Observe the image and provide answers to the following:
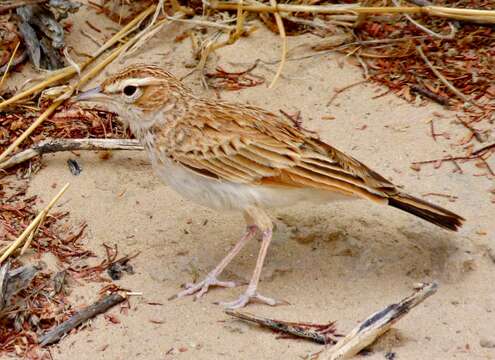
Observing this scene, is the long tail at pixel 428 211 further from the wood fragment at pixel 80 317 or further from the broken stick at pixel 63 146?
the broken stick at pixel 63 146

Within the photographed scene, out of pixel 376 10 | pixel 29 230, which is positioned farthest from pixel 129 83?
pixel 376 10

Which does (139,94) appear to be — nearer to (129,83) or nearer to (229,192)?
(129,83)

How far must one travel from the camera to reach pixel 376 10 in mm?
6855

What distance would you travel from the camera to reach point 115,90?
565 cm

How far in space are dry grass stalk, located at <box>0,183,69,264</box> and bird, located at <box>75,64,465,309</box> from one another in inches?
33.5

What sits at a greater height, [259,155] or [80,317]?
[259,155]

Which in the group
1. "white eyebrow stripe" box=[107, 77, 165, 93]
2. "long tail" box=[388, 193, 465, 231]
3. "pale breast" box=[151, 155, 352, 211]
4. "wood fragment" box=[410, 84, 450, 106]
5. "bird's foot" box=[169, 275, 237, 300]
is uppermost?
"white eyebrow stripe" box=[107, 77, 165, 93]

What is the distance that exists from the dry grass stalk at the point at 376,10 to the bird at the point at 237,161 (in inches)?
61.1

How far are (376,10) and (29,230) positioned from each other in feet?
9.57

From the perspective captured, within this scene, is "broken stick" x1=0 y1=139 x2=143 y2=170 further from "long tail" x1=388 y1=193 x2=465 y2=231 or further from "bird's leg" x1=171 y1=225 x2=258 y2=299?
"long tail" x1=388 y1=193 x2=465 y2=231

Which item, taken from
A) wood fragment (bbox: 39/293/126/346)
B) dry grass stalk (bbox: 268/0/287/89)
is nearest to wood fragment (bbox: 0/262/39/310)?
A: wood fragment (bbox: 39/293/126/346)

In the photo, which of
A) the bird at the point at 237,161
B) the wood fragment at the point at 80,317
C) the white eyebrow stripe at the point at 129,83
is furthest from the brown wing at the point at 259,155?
the wood fragment at the point at 80,317

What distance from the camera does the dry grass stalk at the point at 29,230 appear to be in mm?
Answer: 5991

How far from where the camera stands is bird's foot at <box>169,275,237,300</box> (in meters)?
5.72
